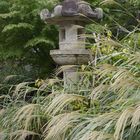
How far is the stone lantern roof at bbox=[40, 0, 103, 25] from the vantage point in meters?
4.23

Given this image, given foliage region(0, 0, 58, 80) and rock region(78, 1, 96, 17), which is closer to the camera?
rock region(78, 1, 96, 17)

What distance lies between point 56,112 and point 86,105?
27 centimetres

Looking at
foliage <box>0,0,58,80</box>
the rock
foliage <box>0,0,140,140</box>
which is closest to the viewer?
foliage <box>0,0,140,140</box>

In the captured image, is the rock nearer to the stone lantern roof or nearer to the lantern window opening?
the stone lantern roof

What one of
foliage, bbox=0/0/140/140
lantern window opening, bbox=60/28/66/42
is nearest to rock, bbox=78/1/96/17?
lantern window opening, bbox=60/28/66/42

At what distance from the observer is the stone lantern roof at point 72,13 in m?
4.23

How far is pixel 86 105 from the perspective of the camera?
3.41 metres

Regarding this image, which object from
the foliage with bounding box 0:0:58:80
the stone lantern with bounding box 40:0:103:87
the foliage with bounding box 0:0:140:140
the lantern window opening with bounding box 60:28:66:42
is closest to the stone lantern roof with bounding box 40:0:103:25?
the stone lantern with bounding box 40:0:103:87

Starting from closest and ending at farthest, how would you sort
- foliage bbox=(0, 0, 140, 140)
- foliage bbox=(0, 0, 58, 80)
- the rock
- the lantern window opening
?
foliage bbox=(0, 0, 140, 140) < the rock < the lantern window opening < foliage bbox=(0, 0, 58, 80)

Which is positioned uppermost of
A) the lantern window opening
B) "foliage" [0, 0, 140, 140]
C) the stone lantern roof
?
the stone lantern roof

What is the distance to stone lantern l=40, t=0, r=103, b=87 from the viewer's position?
4.23 metres

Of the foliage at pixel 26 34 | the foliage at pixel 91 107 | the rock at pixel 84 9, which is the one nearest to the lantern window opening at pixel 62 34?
the rock at pixel 84 9

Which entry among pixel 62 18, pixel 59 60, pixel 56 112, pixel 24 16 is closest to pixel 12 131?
pixel 56 112

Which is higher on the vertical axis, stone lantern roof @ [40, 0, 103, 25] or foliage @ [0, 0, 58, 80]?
stone lantern roof @ [40, 0, 103, 25]
